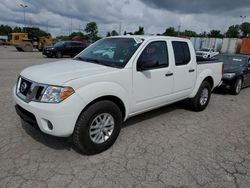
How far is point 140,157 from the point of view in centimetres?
319

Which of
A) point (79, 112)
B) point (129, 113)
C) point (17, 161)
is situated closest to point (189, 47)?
point (129, 113)

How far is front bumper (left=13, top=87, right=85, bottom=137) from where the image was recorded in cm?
268

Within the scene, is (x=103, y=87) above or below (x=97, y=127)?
above

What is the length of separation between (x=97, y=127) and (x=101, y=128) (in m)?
0.08

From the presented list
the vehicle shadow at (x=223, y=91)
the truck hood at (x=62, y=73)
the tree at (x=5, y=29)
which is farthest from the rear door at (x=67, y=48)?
the tree at (x=5, y=29)

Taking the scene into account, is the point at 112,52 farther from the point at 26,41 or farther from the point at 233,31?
the point at 233,31

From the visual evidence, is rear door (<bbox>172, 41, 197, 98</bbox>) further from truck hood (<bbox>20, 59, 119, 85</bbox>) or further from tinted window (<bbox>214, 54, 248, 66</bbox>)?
tinted window (<bbox>214, 54, 248, 66</bbox>)

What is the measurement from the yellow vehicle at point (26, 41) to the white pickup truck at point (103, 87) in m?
25.6

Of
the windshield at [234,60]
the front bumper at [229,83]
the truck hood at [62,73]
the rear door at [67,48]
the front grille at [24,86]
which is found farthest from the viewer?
the rear door at [67,48]

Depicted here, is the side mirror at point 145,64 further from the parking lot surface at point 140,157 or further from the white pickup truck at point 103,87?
the parking lot surface at point 140,157

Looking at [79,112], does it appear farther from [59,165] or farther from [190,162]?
[190,162]

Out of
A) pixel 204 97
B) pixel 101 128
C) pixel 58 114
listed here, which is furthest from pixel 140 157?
pixel 204 97

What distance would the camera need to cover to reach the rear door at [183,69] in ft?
14.3

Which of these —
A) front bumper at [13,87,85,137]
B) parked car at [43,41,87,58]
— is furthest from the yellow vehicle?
front bumper at [13,87,85,137]
